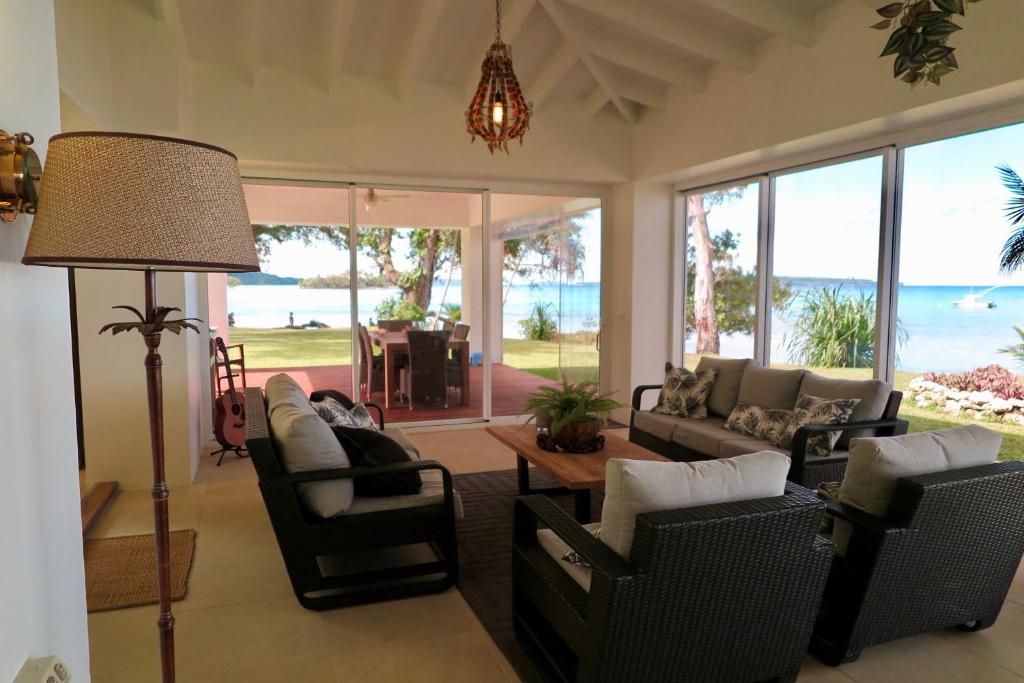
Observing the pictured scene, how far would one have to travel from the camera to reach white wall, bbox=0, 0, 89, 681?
4.50 feet

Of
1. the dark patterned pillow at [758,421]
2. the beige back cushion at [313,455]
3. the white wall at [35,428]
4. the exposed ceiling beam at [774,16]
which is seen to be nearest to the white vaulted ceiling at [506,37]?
the exposed ceiling beam at [774,16]

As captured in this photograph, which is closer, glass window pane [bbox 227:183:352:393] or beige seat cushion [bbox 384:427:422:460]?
beige seat cushion [bbox 384:427:422:460]

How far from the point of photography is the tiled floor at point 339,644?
2.45 meters

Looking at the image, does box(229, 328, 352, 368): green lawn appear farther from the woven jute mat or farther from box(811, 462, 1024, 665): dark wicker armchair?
box(811, 462, 1024, 665): dark wicker armchair

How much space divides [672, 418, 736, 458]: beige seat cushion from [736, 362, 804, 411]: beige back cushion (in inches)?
11.6

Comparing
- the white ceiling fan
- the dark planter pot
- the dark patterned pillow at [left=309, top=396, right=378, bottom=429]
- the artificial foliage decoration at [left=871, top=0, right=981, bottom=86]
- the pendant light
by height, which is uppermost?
the pendant light

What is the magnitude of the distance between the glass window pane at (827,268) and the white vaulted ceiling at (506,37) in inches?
44.3

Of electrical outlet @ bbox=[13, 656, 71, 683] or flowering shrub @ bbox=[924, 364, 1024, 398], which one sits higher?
flowering shrub @ bbox=[924, 364, 1024, 398]

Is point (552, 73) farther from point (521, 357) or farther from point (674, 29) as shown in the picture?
point (521, 357)

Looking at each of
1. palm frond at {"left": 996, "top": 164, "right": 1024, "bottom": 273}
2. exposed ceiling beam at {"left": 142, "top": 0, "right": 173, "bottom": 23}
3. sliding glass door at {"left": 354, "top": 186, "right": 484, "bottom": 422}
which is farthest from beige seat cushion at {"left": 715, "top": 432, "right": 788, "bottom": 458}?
exposed ceiling beam at {"left": 142, "top": 0, "right": 173, "bottom": 23}

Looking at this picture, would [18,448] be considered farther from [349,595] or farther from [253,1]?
[253,1]

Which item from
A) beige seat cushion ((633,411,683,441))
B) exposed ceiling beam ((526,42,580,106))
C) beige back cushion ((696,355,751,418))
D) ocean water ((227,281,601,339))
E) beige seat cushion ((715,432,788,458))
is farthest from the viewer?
ocean water ((227,281,601,339))

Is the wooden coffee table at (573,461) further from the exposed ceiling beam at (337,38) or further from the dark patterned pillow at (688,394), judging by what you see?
the exposed ceiling beam at (337,38)

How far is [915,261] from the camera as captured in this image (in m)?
4.56
